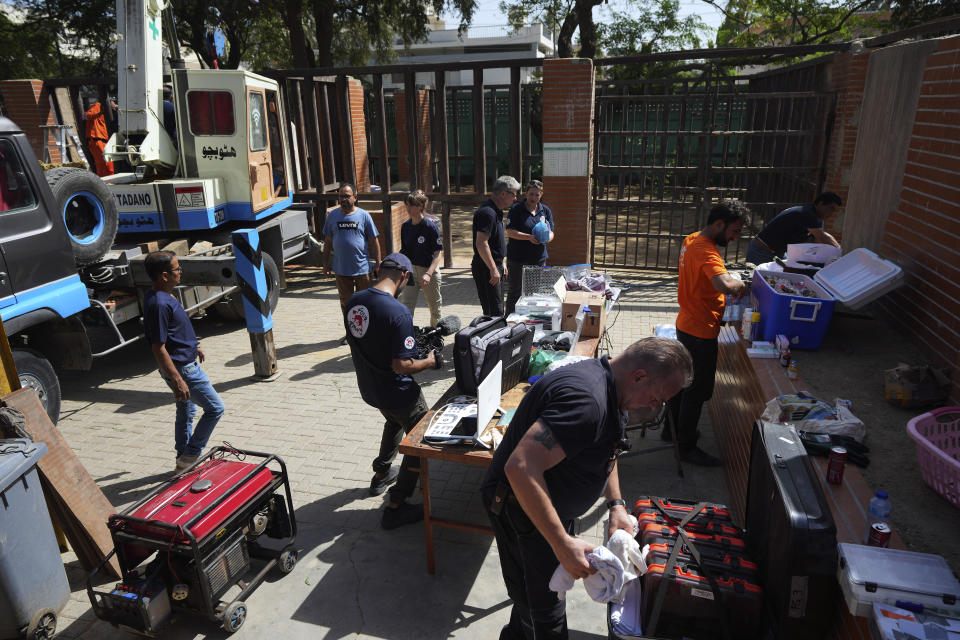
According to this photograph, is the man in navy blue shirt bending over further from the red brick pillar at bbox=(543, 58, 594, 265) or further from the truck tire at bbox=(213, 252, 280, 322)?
the red brick pillar at bbox=(543, 58, 594, 265)

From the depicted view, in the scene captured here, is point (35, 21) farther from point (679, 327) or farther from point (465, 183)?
point (679, 327)

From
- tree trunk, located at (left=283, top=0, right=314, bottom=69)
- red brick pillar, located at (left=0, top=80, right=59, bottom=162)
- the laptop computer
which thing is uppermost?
tree trunk, located at (left=283, top=0, right=314, bottom=69)

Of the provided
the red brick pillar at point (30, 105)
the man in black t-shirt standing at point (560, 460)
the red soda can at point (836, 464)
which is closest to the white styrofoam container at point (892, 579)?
the red soda can at point (836, 464)

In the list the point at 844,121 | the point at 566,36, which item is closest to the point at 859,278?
the point at 844,121

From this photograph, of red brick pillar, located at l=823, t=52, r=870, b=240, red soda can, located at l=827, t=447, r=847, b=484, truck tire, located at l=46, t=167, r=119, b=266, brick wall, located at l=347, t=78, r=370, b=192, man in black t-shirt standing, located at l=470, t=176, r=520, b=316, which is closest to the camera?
red soda can, located at l=827, t=447, r=847, b=484

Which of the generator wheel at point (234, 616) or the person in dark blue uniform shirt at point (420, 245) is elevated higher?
the person in dark blue uniform shirt at point (420, 245)

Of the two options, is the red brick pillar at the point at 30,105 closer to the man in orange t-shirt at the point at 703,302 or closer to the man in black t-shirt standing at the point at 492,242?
the man in black t-shirt standing at the point at 492,242

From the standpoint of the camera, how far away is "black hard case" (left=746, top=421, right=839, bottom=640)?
2395mm

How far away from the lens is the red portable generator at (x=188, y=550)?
3.31 metres

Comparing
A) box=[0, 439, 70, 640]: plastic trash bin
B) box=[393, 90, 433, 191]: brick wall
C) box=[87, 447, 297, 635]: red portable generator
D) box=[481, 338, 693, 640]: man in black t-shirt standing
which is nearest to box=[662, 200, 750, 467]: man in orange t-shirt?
box=[481, 338, 693, 640]: man in black t-shirt standing

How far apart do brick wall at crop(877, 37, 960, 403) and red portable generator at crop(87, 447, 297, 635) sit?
4383 mm

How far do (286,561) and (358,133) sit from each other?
441 inches

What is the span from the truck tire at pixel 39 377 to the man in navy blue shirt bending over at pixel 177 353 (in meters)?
1.55

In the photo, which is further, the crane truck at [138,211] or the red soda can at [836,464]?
the crane truck at [138,211]
